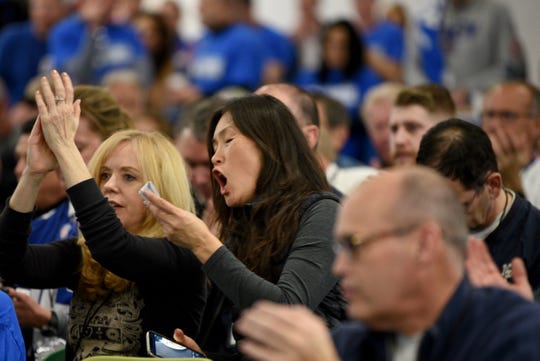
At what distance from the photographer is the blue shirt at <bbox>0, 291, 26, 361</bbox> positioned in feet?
10.9

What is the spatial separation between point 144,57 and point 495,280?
625 cm

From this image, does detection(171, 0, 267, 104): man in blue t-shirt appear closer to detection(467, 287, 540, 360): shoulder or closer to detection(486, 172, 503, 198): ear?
detection(486, 172, 503, 198): ear

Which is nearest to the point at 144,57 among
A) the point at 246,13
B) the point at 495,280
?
the point at 246,13

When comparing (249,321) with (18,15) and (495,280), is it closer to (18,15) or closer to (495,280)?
(495,280)

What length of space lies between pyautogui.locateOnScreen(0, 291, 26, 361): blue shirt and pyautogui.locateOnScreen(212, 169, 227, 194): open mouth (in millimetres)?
772

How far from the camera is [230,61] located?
8570mm

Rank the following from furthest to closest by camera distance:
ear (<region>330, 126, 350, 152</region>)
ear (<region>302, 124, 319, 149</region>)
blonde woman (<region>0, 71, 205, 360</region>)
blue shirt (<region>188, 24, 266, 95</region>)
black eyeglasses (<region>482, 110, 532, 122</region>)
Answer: blue shirt (<region>188, 24, 266, 95</region>), ear (<region>330, 126, 350, 152</region>), black eyeglasses (<region>482, 110, 532, 122</region>), ear (<region>302, 124, 319, 149</region>), blonde woman (<region>0, 71, 205, 360</region>)

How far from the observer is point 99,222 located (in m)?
3.42

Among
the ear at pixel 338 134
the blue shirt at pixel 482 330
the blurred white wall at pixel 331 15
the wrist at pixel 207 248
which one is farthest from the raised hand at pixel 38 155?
the blurred white wall at pixel 331 15

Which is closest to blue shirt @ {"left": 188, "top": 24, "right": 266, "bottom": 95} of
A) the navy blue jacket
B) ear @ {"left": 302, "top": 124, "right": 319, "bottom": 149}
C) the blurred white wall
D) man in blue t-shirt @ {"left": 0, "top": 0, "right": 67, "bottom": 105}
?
the blurred white wall

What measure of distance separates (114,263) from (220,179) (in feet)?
1.55

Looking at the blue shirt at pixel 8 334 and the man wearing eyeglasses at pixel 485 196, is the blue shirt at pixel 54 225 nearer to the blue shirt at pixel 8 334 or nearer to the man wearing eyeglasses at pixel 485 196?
the blue shirt at pixel 8 334

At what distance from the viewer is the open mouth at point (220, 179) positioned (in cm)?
366

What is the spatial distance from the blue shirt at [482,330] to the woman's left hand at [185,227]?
31.0 inches
